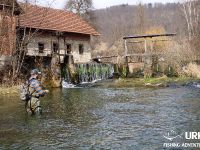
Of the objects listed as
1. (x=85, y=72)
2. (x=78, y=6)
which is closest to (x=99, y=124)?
(x=85, y=72)

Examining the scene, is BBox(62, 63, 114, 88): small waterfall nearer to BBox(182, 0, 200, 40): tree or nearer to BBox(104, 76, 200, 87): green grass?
BBox(104, 76, 200, 87): green grass

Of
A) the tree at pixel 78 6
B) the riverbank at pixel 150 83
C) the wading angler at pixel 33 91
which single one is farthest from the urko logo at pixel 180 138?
the tree at pixel 78 6

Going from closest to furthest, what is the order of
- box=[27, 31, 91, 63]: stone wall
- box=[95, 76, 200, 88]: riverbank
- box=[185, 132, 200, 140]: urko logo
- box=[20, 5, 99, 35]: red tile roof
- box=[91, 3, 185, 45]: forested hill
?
box=[185, 132, 200, 140]: urko logo, box=[95, 76, 200, 88]: riverbank, box=[20, 5, 99, 35]: red tile roof, box=[27, 31, 91, 63]: stone wall, box=[91, 3, 185, 45]: forested hill

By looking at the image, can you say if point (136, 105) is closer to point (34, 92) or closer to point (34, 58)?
point (34, 92)

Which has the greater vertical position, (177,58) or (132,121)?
(177,58)

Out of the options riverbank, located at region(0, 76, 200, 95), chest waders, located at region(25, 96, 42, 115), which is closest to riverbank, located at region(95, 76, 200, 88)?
riverbank, located at region(0, 76, 200, 95)

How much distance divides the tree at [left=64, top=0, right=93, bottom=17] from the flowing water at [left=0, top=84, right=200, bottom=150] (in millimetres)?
43217

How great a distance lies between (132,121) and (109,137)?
102 inches

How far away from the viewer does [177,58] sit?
35.2 metres

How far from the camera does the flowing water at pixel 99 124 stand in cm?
1068

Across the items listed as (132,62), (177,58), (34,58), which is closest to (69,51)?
(132,62)

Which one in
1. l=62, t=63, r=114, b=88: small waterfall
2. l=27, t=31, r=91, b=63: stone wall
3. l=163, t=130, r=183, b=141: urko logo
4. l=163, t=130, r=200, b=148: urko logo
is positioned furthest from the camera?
l=27, t=31, r=91, b=63: stone wall

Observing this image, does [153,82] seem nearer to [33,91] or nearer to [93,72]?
[93,72]

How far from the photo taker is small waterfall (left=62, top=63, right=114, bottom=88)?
36188 millimetres
